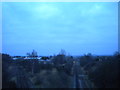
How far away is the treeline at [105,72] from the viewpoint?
317 cm

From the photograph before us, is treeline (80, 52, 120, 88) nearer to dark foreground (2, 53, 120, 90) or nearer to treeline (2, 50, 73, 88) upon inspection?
dark foreground (2, 53, 120, 90)

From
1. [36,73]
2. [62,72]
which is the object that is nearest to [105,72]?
[62,72]

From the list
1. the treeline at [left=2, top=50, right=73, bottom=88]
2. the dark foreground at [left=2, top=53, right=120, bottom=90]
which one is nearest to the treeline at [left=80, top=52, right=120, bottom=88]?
the dark foreground at [left=2, top=53, right=120, bottom=90]

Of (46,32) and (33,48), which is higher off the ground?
(46,32)

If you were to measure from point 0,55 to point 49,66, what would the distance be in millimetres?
765

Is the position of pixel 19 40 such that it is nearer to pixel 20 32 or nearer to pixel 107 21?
pixel 20 32

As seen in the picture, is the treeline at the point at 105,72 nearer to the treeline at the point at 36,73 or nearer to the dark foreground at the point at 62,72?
the dark foreground at the point at 62,72

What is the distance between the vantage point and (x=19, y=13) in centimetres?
337

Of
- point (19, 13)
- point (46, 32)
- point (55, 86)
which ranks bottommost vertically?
point (55, 86)

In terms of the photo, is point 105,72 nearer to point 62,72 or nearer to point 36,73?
point 62,72

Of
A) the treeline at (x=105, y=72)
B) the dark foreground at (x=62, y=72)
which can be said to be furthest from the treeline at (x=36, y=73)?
the treeline at (x=105, y=72)

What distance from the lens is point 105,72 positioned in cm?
317

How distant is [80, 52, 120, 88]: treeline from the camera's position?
317cm

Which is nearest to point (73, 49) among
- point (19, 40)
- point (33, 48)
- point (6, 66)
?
point (33, 48)
